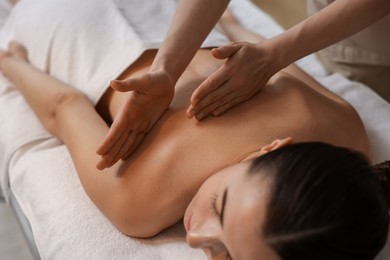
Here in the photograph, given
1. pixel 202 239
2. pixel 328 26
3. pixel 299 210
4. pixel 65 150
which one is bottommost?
pixel 65 150

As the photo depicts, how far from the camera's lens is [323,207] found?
2.62 ft

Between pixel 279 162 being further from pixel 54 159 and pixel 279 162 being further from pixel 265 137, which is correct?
pixel 54 159

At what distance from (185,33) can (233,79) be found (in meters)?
0.20

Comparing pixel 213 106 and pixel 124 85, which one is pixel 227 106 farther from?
pixel 124 85

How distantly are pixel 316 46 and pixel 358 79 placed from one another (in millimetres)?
578

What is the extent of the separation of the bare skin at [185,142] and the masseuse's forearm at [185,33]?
79 millimetres

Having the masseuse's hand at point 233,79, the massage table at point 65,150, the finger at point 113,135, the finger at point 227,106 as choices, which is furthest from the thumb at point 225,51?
the massage table at point 65,150

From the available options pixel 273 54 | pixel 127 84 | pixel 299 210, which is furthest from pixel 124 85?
pixel 299 210

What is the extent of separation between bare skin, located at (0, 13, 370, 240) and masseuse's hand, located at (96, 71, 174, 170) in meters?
0.02

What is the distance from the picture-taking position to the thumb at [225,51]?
1083mm

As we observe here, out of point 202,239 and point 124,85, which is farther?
point 124,85

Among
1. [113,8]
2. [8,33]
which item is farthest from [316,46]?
[8,33]

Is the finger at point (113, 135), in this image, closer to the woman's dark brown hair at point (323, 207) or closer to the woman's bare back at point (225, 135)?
the woman's bare back at point (225, 135)

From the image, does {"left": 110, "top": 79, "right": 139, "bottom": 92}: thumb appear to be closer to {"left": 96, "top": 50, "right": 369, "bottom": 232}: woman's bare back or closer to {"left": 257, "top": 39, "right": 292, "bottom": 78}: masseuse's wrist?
{"left": 96, "top": 50, "right": 369, "bottom": 232}: woman's bare back
